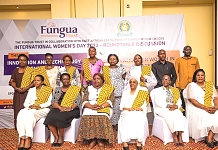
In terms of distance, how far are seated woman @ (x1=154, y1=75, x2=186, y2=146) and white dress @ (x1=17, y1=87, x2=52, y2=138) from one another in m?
1.76

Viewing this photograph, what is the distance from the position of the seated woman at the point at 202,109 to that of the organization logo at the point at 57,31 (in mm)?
2833

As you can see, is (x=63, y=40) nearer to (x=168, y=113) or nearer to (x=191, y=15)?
(x=168, y=113)

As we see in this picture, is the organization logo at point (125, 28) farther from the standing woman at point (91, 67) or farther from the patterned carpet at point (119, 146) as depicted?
the patterned carpet at point (119, 146)

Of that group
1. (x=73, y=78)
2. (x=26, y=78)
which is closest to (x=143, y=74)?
(x=73, y=78)

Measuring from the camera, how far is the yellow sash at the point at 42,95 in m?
4.02

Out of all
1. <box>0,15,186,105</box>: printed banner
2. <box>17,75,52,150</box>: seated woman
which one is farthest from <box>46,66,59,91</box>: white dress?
<box>0,15,186,105</box>: printed banner

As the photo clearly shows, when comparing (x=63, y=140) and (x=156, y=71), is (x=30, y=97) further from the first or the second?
(x=156, y=71)

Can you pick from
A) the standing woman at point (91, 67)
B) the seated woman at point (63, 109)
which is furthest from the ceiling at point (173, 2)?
the seated woman at point (63, 109)

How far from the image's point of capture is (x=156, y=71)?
14.9 feet

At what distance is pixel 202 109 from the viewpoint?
152 inches

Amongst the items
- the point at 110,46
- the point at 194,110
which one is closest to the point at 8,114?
the point at 110,46

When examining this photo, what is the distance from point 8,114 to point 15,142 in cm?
175

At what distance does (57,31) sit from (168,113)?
315 cm

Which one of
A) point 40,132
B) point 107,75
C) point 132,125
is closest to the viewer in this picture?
point 132,125
